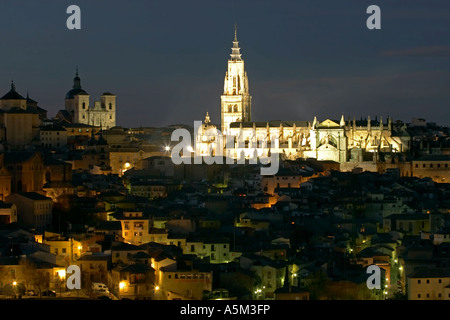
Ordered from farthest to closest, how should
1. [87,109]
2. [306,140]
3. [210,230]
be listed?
[87,109] < [306,140] < [210,230]

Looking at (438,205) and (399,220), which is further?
(438,205)

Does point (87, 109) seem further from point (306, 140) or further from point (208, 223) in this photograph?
point (208, 223)

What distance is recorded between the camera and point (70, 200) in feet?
116

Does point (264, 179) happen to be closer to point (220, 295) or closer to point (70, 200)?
point (70, 200)

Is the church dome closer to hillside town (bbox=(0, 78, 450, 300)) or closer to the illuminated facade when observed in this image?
the illuminated facade

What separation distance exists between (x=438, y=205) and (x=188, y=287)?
1725 centimetres

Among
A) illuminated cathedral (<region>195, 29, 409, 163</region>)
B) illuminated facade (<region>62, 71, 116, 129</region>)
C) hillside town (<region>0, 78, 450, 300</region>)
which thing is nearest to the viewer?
hillside town (<region>0, 78, 450, 300</region>)

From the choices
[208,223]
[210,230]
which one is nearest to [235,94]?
[208,223]

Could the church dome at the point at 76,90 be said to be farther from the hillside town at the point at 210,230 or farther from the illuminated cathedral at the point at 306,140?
the hillside town at the point at 210,230

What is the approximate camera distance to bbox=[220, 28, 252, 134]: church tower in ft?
268

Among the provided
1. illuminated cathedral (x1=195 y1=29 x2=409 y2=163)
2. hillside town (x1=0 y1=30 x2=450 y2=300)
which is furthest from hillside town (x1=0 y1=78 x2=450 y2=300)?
illuminated cathedral (x1=195 y1=29 x2=409 y2=163)

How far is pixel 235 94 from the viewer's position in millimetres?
82250

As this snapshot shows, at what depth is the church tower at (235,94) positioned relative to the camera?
8156 centimetres
